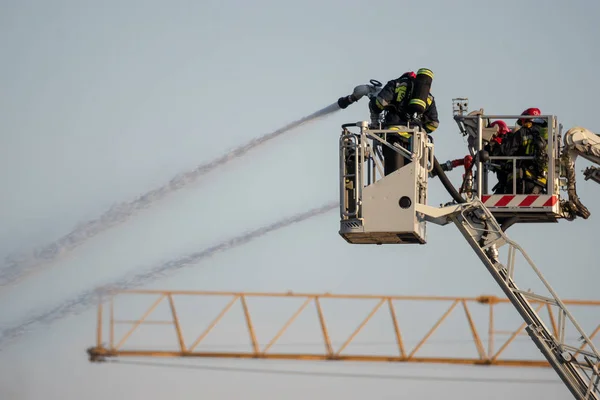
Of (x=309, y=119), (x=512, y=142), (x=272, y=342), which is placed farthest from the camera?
(x=272, y=342)

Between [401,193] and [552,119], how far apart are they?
346 centimetres

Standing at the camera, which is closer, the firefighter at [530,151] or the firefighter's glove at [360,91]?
the firefighter at [530,151]

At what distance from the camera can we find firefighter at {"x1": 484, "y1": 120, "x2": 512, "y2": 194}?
28625 mm

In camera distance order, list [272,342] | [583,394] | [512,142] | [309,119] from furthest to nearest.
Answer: [272,342]
[309,119]
[512,142]
[583,394]

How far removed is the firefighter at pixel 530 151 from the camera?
92.5 feet

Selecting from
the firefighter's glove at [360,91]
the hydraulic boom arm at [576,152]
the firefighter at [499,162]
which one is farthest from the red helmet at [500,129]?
the firefighter's glove at [360,91]

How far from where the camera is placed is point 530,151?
28.5 metres

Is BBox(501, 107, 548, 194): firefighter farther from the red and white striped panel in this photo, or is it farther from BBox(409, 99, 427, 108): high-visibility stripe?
BBox(409, 99, 427, 108): high-visibility stripe

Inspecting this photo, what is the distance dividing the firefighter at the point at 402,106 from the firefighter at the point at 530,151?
153cm

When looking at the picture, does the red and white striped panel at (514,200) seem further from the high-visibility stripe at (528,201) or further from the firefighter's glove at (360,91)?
the firefighter's glove at (360,91)

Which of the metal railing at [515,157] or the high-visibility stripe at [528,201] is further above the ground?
the metal railing at [515,157]

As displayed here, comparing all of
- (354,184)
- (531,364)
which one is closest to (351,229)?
(354,184)

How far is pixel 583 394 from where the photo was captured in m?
26.9

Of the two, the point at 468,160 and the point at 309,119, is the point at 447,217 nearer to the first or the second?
the point at 468,160
